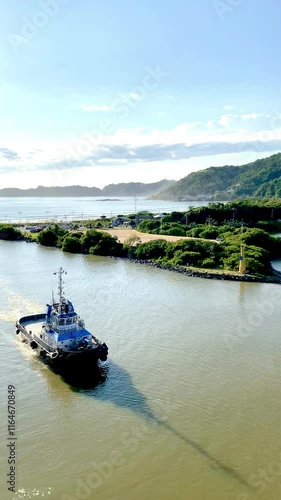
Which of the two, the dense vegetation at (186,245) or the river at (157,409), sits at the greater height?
the dense vegetation at (186,245)

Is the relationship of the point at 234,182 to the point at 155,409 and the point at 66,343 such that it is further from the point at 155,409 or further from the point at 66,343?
the point at 155,409

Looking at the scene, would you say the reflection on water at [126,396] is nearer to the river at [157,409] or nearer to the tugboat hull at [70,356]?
the river at [157,409]

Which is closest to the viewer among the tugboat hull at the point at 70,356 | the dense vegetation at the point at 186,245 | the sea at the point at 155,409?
the sea at the point at 155,409

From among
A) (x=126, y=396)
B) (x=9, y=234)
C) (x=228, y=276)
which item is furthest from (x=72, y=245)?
(x=126, y=396)

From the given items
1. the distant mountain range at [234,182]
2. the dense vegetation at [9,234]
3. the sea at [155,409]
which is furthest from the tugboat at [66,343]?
the distant mountain range at [234,182]

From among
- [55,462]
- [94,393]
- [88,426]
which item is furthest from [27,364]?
[55,462]

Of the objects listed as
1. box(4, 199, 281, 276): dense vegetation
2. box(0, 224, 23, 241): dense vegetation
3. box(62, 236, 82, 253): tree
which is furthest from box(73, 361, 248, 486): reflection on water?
box(0, 224, 23, 241): dense vegetation
